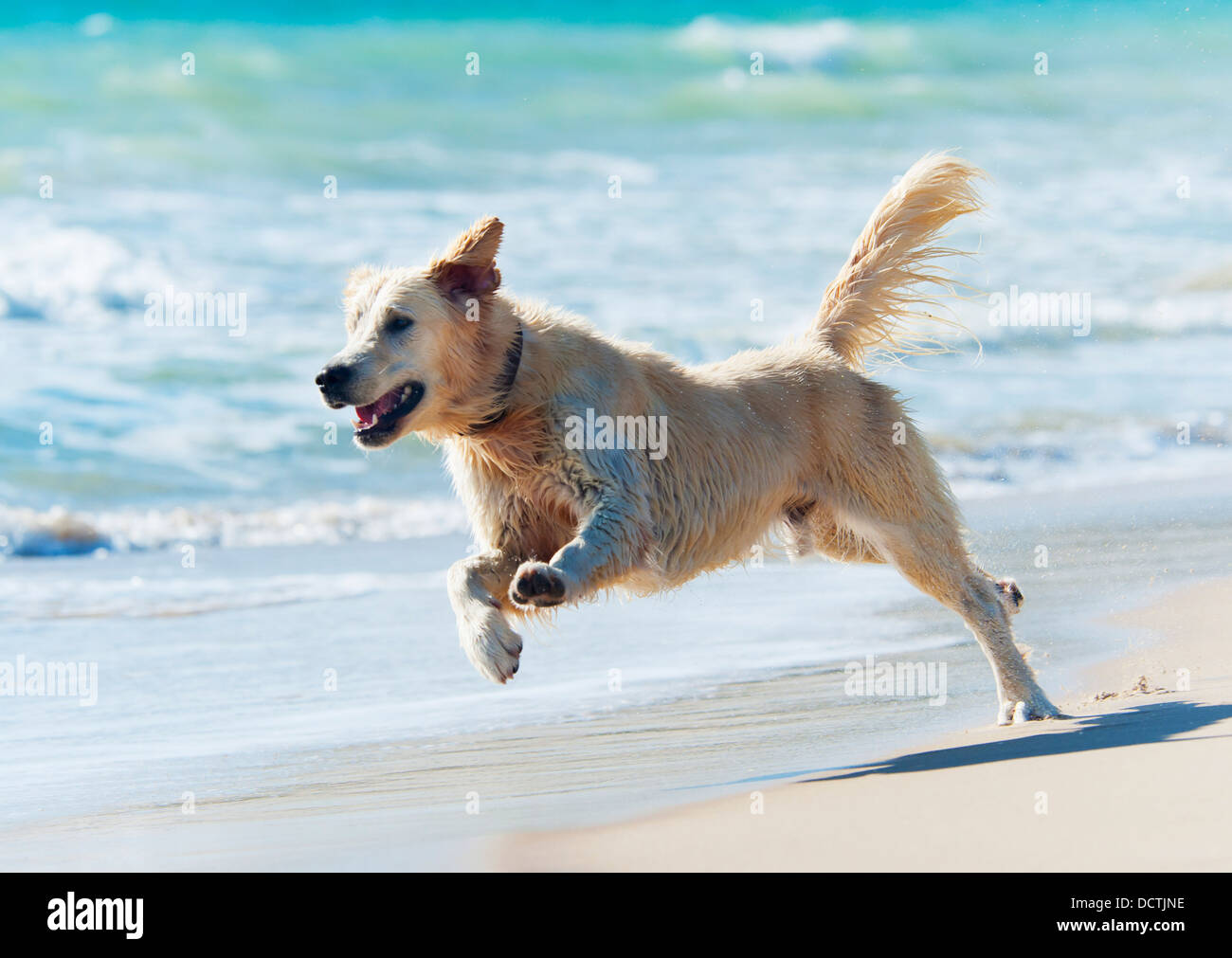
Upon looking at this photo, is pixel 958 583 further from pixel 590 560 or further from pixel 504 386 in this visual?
pixel 504 386

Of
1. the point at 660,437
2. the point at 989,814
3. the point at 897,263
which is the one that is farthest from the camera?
the point at 897,263

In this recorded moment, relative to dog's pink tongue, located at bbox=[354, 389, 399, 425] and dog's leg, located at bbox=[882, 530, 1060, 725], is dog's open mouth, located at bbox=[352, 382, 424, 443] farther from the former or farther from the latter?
dog's leg, located at bbox=[882, 530, 1060, 725]

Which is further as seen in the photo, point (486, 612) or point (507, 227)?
point (507, 227)

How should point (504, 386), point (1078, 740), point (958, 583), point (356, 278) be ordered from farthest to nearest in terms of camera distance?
point (958, 583) < point (356, 278) < point (504, 386) < point (1078, 740)

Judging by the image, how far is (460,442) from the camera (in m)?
5.58

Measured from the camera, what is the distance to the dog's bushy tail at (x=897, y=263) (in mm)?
6516

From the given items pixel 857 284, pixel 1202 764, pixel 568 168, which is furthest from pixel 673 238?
pixel 1202 764

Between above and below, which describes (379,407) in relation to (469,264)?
below

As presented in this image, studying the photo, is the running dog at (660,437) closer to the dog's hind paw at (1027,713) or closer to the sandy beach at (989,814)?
the dog's hind paw at (1027,713)

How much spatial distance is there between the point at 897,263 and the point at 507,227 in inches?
662

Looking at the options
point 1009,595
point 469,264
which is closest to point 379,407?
point 469,264

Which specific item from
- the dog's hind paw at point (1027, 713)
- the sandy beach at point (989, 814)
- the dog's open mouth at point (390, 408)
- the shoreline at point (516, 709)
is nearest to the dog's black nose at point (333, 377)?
the dog's open mouth at point (390, 408)

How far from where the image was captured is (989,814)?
387 cm

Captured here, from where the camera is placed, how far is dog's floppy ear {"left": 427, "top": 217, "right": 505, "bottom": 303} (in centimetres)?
527
